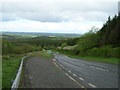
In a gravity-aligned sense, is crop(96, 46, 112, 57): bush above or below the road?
below

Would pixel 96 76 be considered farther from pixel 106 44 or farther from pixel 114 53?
pixel 106 44

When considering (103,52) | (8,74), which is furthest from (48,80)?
(103,52)

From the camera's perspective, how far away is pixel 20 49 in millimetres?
74000

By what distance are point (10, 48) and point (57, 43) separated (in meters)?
120

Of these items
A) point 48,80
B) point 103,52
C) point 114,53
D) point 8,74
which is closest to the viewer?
point 48,80

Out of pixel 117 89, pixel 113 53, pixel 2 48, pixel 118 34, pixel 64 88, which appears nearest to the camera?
pixel 117 89

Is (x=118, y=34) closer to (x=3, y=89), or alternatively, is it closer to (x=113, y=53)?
(x=113, y=53)

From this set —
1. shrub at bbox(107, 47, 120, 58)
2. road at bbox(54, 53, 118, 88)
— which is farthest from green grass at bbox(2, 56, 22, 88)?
shrub at bbox(107, 47, 120, 58)

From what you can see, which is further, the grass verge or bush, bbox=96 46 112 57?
bush, bbox=96 46 112 57

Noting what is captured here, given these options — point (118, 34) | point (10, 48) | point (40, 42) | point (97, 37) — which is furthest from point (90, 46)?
point (40, 42)

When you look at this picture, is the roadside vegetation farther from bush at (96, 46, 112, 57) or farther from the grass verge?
the grass verge

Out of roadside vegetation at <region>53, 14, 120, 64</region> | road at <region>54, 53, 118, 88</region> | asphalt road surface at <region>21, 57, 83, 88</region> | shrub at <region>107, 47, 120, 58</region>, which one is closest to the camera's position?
road at <region>54, 53, 118, 88</region>

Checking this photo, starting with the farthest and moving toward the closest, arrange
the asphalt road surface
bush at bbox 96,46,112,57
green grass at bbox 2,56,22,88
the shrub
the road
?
1. bush at bbox 96,46,112,57
2. the shrub
3. green grass at bbox 2,56,22,88
4. the asphalt road surface
5. the road

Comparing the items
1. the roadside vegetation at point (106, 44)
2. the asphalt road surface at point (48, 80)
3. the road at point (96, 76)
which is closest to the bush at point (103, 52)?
the roadside vegetation at point (106, 44)
